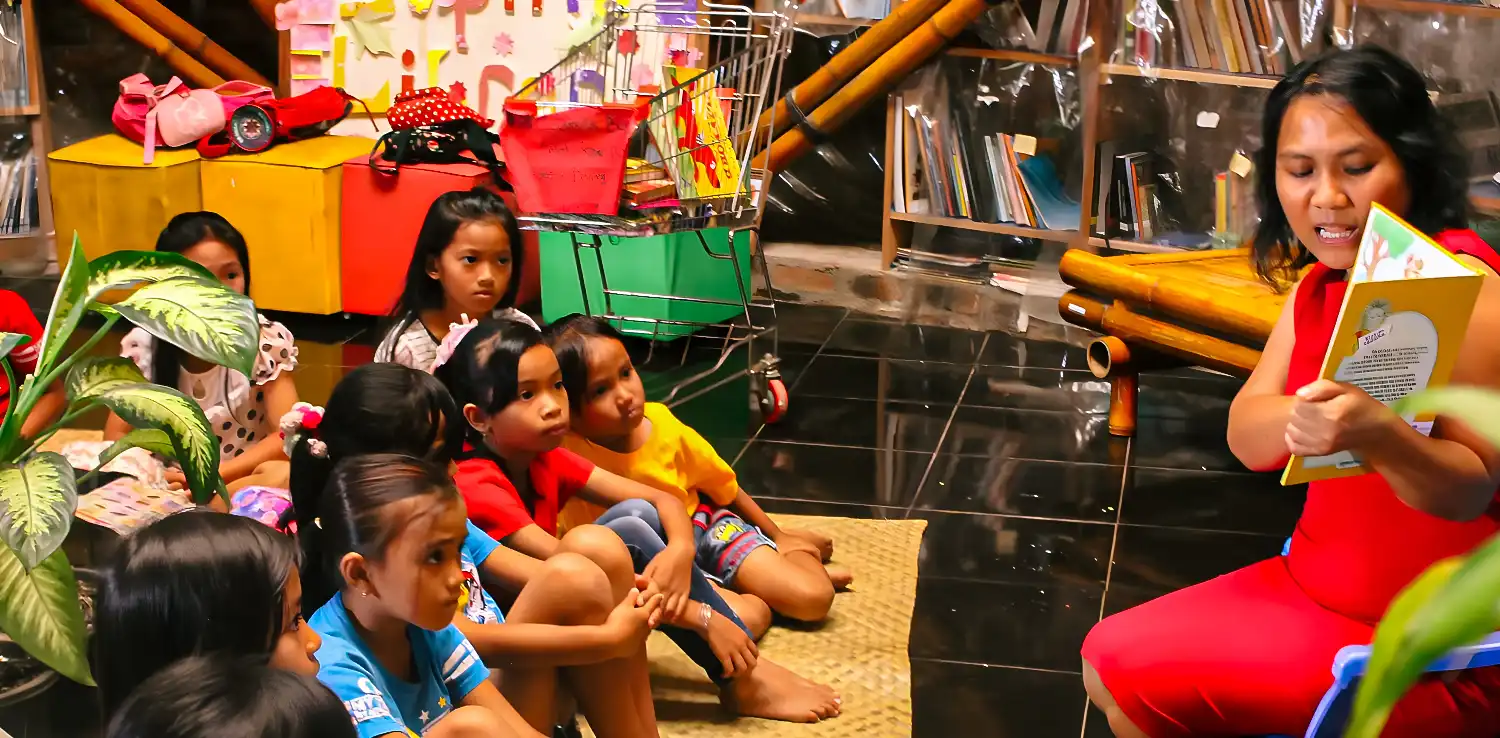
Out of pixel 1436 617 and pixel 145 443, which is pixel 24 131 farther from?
pixel 1436 617

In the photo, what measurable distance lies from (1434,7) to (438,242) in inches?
114

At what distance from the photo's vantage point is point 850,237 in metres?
5.24

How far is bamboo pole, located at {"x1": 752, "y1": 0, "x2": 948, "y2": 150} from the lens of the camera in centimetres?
465

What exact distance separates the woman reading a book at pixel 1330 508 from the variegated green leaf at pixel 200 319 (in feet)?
3.29

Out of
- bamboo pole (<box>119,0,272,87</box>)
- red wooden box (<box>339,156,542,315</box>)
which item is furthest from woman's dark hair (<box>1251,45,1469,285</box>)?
bamboo pole (<box>119,0,272,87</box>)

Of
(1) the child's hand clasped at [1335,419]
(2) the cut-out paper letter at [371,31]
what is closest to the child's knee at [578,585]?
(1) the child's hand clasped at [1335,419]

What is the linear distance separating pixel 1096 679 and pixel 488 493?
33.5 inches

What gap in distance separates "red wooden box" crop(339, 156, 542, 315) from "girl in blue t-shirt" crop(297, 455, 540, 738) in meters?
2.88

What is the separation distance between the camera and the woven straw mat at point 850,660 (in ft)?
7.41

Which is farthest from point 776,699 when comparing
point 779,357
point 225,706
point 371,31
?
point 371,31

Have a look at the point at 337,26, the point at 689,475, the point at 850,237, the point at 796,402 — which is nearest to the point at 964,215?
the point at 850,237

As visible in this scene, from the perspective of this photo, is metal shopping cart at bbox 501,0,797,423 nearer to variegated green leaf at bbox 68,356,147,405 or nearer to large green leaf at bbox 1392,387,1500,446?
variegated green leaf at bbox 68,356,147,405

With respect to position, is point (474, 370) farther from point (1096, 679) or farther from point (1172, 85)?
point (1172, 85)

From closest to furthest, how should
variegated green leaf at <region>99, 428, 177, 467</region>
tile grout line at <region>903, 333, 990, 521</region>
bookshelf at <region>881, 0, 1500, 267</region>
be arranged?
variegated green leaf at <region>99, 428, 177, 467</region>
tile grout line at <region>903, 333, 990, 521</region>
bookshelf at <region>881, 0, 1500, 267</region>
